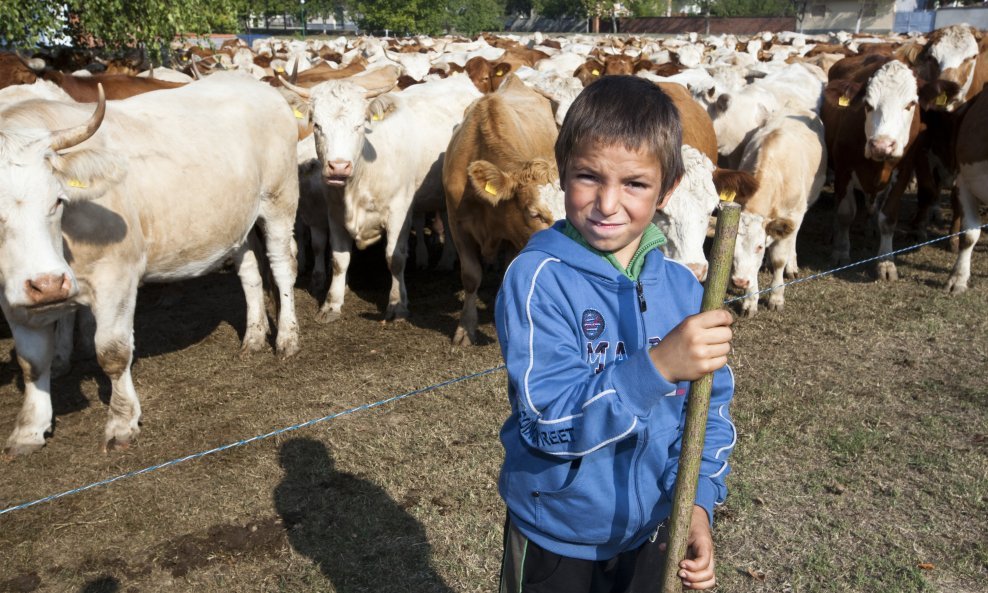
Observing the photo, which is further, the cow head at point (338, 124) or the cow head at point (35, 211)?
the cow head at point (338, 124)

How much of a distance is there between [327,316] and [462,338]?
1291mm

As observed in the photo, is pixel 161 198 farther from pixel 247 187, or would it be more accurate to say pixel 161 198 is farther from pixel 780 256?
pixel 780 256

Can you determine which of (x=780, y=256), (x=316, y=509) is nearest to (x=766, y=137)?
(x=780, y=256)

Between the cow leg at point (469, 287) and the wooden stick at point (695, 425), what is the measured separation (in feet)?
15.2

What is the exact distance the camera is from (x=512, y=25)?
323ft

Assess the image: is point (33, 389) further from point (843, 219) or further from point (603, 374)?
point (843, 219)

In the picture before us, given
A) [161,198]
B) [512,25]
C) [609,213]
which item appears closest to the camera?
[609,213]

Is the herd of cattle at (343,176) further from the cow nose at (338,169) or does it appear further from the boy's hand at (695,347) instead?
the boy's hand at (695,347)

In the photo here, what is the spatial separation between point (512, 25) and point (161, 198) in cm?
9892

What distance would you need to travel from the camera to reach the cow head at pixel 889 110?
714 cm

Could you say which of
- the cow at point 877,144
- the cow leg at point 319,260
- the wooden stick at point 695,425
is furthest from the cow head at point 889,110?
the wooden stick at point 695,425

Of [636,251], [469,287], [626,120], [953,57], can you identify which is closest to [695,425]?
[636,251]

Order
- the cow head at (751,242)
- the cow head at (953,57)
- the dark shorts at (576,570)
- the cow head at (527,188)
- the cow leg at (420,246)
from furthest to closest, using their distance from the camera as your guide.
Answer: the cow head at (953,57) < the cow leg at (420,246) < the cow head at (751,242) < the cow head at (527,188) < the dark shorts at (576,570)

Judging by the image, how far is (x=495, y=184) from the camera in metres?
5.26
